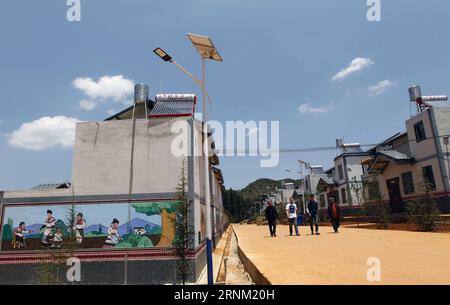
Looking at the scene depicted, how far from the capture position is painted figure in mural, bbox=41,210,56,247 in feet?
42.9

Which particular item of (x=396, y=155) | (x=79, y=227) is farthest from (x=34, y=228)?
(x=396, y=155)

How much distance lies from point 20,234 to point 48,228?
1.35 metres

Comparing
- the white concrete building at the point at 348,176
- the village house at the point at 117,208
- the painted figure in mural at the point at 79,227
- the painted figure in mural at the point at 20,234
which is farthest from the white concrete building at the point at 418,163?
the painted figure in mural at the point at 20,234

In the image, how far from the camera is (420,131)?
2298 cm

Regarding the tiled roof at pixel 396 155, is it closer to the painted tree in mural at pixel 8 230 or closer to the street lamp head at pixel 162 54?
the street lamp head at pixel 162 54

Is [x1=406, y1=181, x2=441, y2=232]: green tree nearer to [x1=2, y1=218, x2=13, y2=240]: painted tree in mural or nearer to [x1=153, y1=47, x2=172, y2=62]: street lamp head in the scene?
[x1=153, y1=47, x2=172, y2=62]: street lamp head

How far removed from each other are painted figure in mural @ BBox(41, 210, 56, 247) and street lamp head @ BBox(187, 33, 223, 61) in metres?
10.1

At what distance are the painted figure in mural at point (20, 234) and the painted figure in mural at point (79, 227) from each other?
2316 millimetres

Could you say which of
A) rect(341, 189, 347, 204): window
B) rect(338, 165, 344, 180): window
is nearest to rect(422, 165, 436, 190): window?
rect(341, 189, 347, 204): window

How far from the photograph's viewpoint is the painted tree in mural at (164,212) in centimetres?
1269
